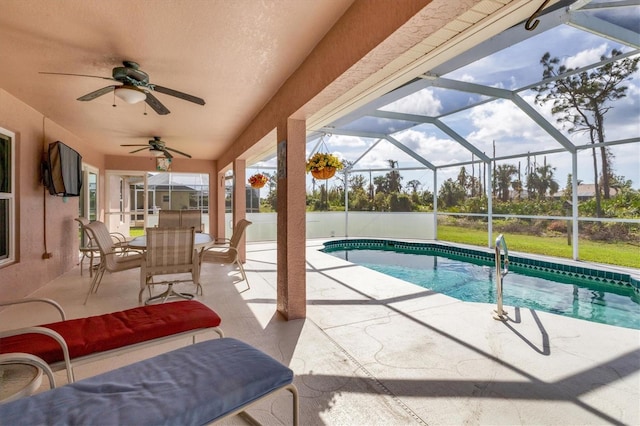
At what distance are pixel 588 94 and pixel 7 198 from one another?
32.3 ft

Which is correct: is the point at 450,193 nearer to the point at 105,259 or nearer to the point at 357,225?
the point at 357,225

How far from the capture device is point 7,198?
3693 mm

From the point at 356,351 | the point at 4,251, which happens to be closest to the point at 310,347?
the point at 356,351

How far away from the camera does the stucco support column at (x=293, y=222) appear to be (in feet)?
10.5

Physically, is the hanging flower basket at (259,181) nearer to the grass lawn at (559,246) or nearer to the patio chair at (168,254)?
the patio chair at (168,254)

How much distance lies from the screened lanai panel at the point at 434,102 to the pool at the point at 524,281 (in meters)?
3.29

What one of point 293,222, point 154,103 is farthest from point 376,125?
point 154,103

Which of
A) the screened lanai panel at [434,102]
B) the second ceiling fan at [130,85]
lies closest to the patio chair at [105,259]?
the second ceiling fan at [130,85]

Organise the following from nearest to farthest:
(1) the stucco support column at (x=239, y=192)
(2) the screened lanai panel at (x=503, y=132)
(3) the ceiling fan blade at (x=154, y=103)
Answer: (3) the ceiling fan blade at (x=154, y=103), (1) the stucco support column at (x=239, y=192), (2) the screened lanai panel at (x=503, y=132)

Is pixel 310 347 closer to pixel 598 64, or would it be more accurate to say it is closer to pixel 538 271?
pixel 598 64

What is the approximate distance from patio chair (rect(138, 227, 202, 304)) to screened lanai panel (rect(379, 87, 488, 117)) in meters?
4.03

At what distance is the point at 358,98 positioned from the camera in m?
2.91

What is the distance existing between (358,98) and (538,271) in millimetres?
5729

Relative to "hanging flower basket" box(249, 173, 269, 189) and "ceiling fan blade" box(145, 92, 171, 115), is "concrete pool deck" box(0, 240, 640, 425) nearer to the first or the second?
"ceiling fan blade" box(145, 92, 171, 115)
